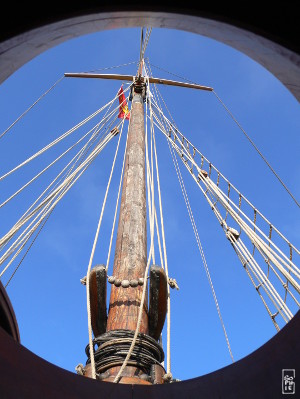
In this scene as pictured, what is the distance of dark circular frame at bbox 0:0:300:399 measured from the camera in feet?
3.78

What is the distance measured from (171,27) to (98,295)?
81.6 inches

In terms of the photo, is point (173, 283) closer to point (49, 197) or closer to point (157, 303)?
point (157, 303)

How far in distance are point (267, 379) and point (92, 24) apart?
1198mm

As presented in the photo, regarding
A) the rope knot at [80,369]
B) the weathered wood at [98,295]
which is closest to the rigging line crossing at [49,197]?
the weathered wood at [98,295]

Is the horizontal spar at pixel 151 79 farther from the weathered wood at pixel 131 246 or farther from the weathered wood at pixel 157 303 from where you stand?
the weathered wood at pixel 157 303

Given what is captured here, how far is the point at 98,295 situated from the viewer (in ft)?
9.77

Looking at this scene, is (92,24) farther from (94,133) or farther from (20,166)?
(94,133)

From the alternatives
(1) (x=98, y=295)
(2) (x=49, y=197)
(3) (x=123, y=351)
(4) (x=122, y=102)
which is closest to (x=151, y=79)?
(4) (x=122, y=102)

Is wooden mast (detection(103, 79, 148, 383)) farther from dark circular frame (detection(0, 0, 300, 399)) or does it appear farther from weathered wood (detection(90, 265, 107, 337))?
dark circular frame (detection(0, 0, 300, 399))

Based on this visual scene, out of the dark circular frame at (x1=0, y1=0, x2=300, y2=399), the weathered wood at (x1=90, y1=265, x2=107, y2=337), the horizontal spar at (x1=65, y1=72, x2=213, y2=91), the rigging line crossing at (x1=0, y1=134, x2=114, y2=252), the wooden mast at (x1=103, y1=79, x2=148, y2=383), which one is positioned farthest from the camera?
the horizontal spar at (x1=65, y1=72, x2=213, y2=91)

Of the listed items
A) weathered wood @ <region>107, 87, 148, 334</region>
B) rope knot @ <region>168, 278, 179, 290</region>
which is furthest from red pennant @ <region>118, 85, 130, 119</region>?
rope knot @ <region>168, 278, 179, 290</region>

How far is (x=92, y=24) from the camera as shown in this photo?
1.27 meters

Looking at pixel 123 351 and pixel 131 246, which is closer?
pixel 123 351

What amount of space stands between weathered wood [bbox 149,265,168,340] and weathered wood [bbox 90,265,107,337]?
12.8 inches
